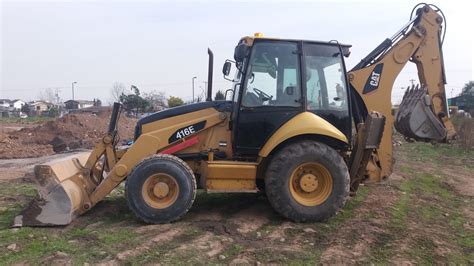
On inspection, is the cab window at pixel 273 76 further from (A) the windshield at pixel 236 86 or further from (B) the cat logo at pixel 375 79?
(B) the cat logo at pixel 375 79

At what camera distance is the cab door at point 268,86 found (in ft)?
22.6

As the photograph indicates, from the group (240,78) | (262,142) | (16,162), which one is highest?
(240,78)

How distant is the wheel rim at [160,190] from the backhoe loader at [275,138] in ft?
0.04

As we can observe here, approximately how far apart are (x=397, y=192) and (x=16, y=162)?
12.2 metres

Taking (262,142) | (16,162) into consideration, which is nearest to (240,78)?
(262,142)

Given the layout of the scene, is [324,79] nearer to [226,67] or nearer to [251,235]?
[226,67]

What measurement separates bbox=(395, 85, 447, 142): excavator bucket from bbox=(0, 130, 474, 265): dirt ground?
1.14m

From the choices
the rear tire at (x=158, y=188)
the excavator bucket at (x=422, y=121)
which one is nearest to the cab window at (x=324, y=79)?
the excavator bucket at (x=422, y=121)

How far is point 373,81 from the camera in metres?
7.56

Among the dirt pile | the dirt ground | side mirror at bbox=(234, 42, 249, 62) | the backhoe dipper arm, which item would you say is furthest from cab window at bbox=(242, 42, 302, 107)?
the dirt pile

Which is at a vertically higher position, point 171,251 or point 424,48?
point 424,48

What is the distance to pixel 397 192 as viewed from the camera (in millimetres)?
8945

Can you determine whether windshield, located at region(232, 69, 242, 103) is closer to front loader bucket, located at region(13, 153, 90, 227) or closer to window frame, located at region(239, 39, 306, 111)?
window frame, located at region(239, 39, 306, 111)

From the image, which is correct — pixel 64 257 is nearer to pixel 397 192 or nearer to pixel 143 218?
pixel 143 218
